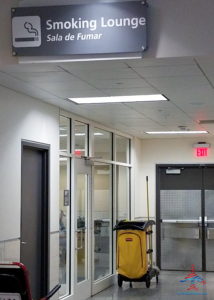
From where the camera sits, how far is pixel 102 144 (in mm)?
9773

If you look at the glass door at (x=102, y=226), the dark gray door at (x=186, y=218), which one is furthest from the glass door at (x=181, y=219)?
the glass door at (x=102, y=226)

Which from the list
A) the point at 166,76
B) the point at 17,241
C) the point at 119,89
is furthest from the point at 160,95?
the point at 17,241

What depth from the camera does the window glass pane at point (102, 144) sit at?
948cm

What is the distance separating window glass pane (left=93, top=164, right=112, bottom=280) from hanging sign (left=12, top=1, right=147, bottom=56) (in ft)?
15.5

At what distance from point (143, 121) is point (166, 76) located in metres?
3.47

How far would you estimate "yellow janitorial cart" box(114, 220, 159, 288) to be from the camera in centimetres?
949

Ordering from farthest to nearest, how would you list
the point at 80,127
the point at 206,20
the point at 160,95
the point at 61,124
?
the point at 80,127 → the point at 61,124 → the point at 160,95 → the point at 206,20

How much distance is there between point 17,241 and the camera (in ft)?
20.9

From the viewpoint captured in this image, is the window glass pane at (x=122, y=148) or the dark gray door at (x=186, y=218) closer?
the window glass pane at (x=122, y=148)

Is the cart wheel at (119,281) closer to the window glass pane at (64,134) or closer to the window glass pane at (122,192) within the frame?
the window glass pane at (122,192)

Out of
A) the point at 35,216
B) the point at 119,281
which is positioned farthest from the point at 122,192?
the point at 35,216

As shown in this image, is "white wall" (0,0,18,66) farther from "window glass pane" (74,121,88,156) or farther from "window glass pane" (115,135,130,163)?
"window glass pane" (115,135,130,163)

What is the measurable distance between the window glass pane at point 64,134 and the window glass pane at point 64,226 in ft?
0.51

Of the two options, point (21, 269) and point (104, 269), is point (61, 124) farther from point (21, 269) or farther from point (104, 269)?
point (21, 269)
